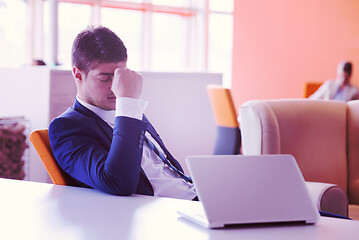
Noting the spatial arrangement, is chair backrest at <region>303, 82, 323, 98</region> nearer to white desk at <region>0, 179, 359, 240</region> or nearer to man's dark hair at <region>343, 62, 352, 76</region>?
man's dark hair at <region>343, 62, 352, 76</region>

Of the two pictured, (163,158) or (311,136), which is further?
(311,136)

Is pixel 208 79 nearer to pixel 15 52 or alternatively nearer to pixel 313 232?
pixel 313 232

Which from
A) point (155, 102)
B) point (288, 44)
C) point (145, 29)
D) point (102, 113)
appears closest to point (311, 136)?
point (155, 102)

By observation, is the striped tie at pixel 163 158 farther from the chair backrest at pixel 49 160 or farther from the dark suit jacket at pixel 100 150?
the chair backrest at pixel 49 160

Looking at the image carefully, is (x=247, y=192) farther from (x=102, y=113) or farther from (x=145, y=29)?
(x=145, y=29)

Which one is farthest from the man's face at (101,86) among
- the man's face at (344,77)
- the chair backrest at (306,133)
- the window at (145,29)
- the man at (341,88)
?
the window at (145,29)

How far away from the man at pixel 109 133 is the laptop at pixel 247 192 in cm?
29

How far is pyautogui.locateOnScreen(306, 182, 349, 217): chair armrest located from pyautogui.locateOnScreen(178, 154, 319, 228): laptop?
3.69ft

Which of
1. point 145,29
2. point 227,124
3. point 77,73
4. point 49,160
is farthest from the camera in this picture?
point 145,29

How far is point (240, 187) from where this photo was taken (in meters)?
1.02

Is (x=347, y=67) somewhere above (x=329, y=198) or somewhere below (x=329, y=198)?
above

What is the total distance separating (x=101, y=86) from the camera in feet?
5.08

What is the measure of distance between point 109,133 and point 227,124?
314cm

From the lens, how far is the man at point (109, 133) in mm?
1303
